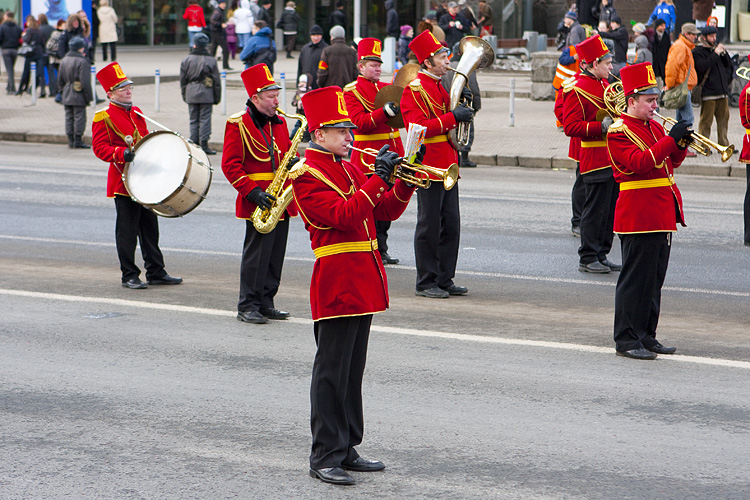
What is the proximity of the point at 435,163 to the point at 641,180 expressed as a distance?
2.41 meters

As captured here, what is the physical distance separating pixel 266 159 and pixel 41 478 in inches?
154

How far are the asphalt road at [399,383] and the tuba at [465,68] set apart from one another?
1482mm

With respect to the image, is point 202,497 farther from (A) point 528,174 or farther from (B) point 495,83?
(B) point 495,83

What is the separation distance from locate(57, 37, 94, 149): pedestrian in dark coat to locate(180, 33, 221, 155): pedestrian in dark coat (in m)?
2.33

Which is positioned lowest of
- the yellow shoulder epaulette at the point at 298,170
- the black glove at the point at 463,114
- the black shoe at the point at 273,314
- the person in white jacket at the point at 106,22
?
the black shoe at the point at 273,314

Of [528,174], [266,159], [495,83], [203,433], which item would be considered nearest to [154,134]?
[266,159]

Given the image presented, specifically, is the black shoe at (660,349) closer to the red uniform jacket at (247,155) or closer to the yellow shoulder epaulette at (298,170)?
the red uniform jacket at (247,155)

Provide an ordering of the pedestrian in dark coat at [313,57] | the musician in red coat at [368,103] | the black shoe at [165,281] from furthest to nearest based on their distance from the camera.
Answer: the pedestrian in dark coat at [313,57], the musician in red coat at [368,103], the black shoe at [165,281]

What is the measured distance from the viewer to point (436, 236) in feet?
32.0

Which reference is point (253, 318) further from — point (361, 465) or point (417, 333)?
point (361, 465)

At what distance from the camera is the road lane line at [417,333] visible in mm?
7700

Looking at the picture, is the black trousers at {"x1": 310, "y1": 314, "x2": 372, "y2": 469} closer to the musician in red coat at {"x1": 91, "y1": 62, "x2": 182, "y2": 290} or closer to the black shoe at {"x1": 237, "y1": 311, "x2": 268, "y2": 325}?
the black shoe at {"x1": 237, "y1": 311, "x2": 268, "y2": 325}

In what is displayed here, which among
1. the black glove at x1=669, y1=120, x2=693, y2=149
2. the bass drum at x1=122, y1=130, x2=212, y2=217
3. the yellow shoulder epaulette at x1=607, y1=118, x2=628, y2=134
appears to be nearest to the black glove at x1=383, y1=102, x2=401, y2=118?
the bass drum at x1=122, y1=130, x2=212, y2=217

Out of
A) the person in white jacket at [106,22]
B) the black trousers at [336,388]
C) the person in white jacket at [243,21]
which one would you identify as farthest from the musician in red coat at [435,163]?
the person in white jacket at [243,21]
